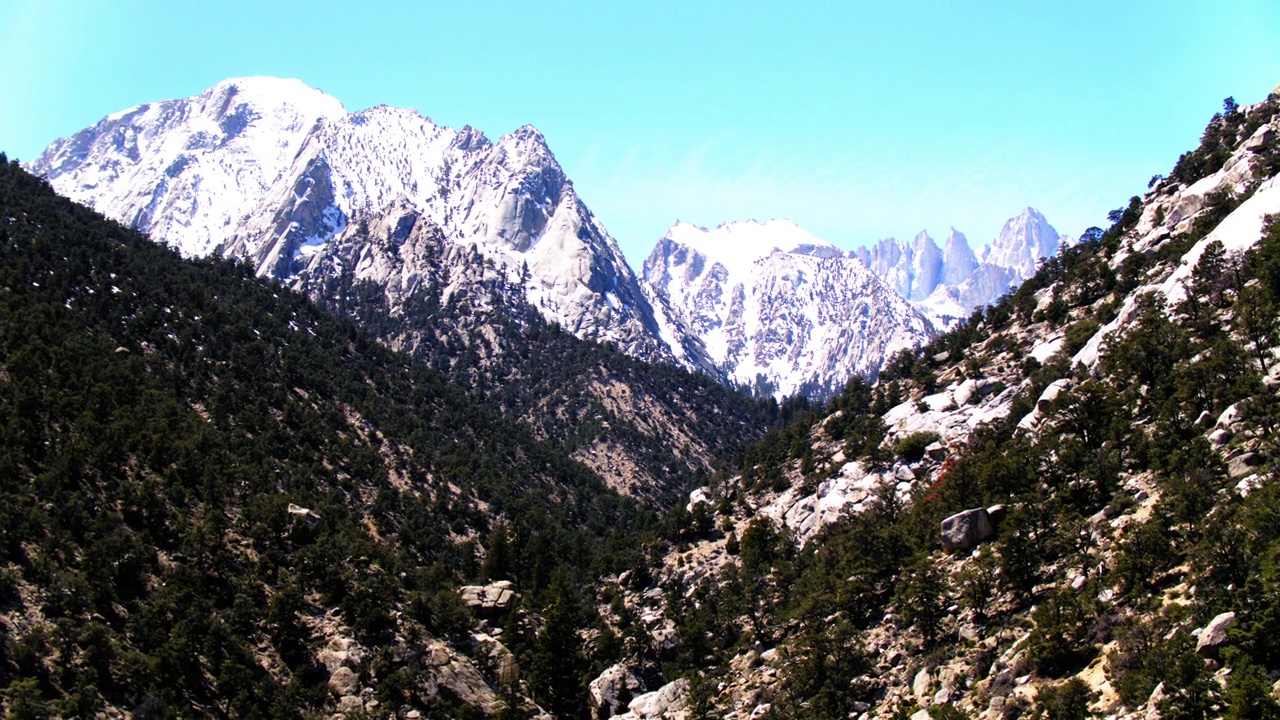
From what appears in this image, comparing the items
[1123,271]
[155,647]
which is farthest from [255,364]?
[1123,271]

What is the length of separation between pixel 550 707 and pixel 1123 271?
85.8 metres

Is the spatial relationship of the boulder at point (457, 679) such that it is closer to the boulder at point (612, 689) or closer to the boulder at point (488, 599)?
the boulder at point (612, 689)

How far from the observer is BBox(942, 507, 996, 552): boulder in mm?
65062

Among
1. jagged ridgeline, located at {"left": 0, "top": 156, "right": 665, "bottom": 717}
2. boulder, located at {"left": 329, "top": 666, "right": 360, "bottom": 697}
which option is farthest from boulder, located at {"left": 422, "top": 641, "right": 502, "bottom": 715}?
boulder, located at {"left": 329, "top": 666, "right": 360, "bottom": 697}

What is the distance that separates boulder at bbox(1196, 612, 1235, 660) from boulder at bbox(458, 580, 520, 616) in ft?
263

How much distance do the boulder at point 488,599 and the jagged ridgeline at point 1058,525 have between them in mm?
14744

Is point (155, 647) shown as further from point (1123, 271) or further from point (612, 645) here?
point (1123, 271)

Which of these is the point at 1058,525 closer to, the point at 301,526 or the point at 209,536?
the point at 301,526

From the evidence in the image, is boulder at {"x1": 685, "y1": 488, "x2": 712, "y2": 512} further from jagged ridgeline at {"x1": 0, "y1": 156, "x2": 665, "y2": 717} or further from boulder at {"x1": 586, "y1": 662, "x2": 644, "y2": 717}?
boulder at {"x1": 586, "y1": 662, "x2": 644, "y2": 717}

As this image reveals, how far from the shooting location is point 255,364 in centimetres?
16388

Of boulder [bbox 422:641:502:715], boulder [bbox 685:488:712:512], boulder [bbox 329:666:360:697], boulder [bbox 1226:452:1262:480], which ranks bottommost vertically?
boulder [bbox 329:666:360:697]

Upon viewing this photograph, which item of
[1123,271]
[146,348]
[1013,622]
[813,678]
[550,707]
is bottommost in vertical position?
[550,707]

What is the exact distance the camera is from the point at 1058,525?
5547cm

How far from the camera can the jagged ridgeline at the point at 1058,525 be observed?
39.2 metres
